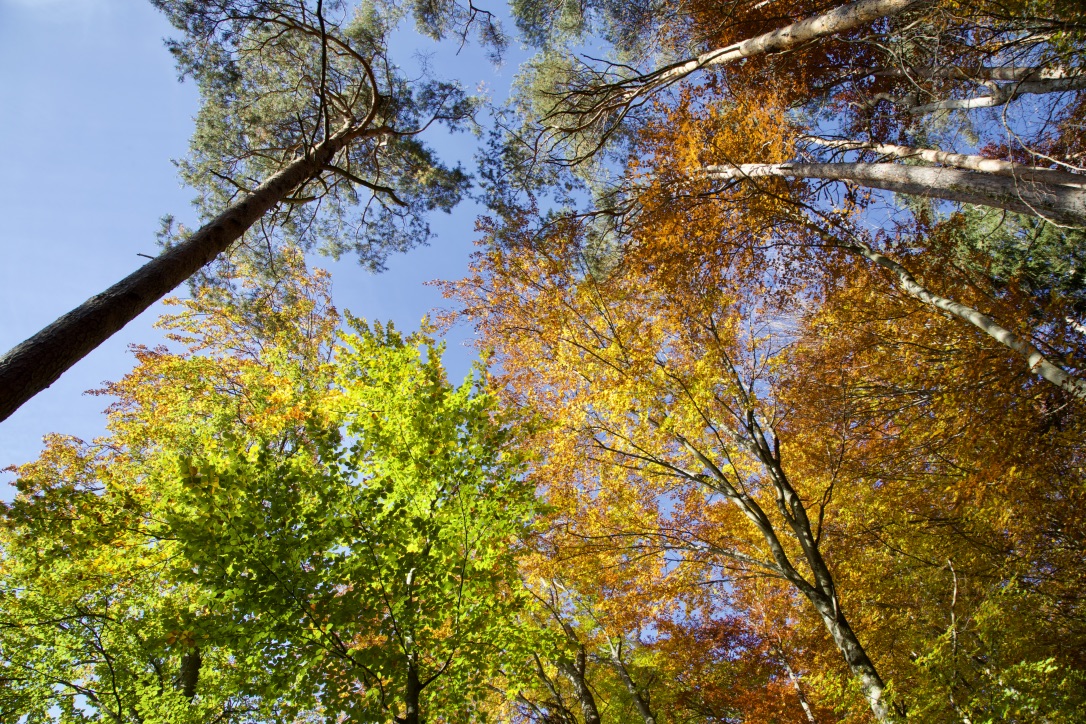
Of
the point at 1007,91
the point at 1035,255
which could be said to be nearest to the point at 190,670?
the point at 1007,91

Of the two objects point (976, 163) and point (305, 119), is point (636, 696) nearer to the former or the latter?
point (976, 163)

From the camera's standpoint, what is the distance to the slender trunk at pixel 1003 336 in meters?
3.91

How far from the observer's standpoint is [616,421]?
Result: 625cm

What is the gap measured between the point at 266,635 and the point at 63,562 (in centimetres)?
453

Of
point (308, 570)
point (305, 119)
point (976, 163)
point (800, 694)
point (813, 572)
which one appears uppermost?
point (305, 119)

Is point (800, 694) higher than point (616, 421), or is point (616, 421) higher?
point (616, 421)

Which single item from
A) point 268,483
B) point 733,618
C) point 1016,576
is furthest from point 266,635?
point 733,618

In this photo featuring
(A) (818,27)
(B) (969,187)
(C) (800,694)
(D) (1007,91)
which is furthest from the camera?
(C) (800,694)

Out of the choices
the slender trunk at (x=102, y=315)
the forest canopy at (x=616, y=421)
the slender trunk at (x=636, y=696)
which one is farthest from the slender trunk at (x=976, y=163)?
the slender trunk at (x=636, y=696)

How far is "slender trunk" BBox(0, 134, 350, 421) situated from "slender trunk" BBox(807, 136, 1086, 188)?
7.78 metres

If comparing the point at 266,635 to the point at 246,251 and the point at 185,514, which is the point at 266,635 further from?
the point at 246,251

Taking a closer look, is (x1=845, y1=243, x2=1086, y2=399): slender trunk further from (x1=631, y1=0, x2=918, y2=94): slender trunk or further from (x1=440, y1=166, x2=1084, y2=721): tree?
(x1=631, y1=0, x2=918, y2=94): slender trunk

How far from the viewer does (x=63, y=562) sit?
5691 mm

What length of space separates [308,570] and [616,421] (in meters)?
3.90
